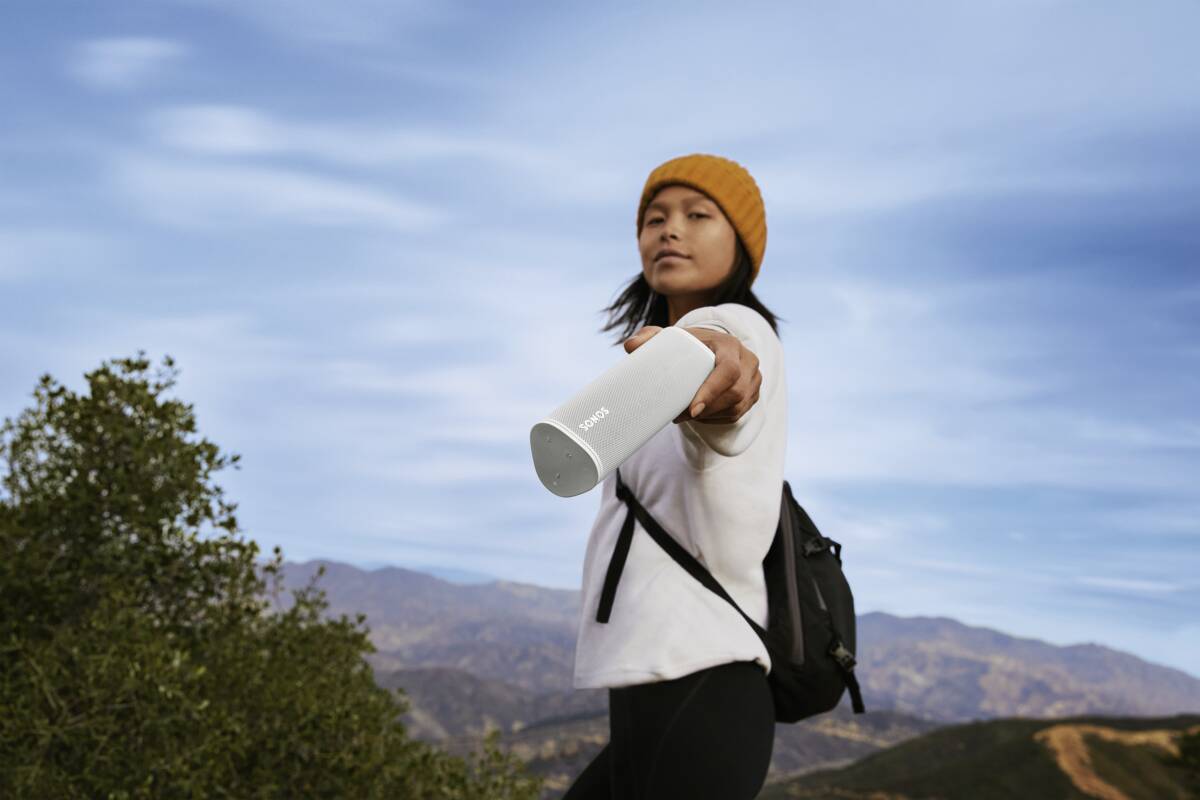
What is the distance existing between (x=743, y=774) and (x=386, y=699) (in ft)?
38.8

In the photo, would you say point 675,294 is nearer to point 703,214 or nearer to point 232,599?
point 703,214

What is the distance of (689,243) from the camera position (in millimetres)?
3502

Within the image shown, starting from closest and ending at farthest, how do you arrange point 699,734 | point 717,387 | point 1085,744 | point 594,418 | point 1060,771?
point 594,418 < point 717,387 < point 699,734 < point 1060,771 < point 1085,744

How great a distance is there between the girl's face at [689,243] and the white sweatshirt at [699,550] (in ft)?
2.06

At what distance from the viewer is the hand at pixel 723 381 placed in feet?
7.26

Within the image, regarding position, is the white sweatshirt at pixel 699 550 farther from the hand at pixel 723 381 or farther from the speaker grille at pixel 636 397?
the speaker grille at pixel 636 397

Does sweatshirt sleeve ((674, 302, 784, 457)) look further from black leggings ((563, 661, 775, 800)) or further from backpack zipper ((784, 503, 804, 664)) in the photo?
black leggings ((563, 661, 775, 800))

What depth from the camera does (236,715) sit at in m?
11.2

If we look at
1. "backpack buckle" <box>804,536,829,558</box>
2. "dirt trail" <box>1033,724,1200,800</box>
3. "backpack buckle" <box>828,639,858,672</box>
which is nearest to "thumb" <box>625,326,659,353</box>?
"backpack buckle" <box>804,536,829,558</box>

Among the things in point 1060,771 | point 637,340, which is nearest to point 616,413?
point 637,340

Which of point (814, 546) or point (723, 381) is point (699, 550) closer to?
point (814, 546)

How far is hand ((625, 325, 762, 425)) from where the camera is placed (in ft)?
7.26

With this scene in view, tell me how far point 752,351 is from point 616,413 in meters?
0.85

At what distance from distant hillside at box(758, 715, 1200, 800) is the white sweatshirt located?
75.1m
